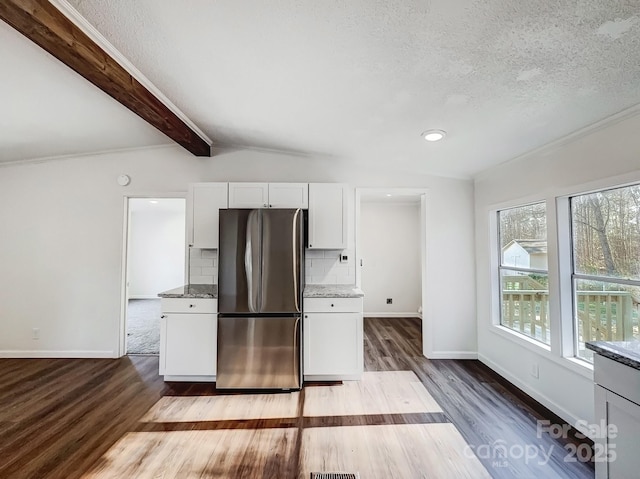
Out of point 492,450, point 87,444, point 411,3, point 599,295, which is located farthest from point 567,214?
point 87,444

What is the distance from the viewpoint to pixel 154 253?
7.82 meters

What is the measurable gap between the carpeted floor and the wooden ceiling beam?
2956 mm

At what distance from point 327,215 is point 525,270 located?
6.63 ft

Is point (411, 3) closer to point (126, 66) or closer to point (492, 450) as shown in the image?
point (126, 66)

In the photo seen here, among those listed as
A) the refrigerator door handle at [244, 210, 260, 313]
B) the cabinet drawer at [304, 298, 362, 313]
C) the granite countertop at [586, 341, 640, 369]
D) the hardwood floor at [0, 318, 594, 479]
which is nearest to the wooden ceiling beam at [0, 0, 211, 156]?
the refrigerator door handle at [244, 210, 260, 313]

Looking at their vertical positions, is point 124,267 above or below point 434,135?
below

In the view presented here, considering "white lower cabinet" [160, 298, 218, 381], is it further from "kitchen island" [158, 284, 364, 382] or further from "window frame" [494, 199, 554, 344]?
"window frame" [494, 199, 554, 344]

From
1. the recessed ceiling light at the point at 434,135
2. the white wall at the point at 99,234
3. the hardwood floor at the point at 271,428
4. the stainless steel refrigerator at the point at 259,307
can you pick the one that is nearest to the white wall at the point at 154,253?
the white wall at the point at 99,234

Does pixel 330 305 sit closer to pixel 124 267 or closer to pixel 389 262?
pixel 124 267

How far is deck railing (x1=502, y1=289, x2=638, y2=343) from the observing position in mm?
1980

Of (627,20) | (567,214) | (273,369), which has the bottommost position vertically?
(273,369)

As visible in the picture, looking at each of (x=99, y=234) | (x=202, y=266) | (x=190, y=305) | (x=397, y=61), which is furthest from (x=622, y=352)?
(x=99, y=234)

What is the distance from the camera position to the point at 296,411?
8.21 ft

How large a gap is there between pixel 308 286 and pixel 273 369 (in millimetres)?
1014
